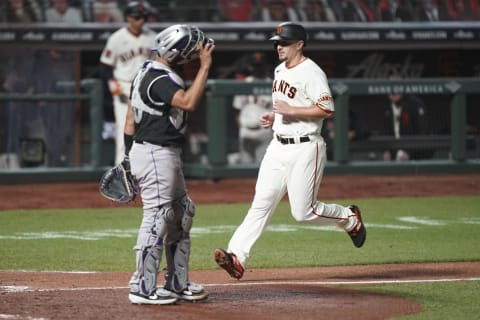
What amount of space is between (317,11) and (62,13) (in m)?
4.31

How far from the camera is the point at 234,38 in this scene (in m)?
17.2

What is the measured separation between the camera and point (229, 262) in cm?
700

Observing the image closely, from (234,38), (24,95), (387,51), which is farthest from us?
(387,51)

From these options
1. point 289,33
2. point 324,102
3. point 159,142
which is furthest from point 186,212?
point 289,33

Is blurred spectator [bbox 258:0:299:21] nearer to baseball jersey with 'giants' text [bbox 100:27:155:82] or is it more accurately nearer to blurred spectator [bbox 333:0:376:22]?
blurred spectator [bbox 333:0:376:22]

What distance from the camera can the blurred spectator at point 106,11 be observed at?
1709cm

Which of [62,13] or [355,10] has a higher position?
[62,13]

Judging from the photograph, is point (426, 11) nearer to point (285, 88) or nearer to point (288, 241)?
point (288, 241)

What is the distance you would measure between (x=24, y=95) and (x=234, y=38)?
387cm

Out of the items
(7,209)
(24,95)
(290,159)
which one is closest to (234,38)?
(24,95)

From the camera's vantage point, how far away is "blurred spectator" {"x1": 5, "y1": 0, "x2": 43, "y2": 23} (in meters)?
16.7

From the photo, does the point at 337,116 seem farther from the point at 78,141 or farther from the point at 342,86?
the point at 78,141

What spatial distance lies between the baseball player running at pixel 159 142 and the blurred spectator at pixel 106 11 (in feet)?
35.4

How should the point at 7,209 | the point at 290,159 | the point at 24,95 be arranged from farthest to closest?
the point at 24,95, the point at 7,209, the point at 290,159
